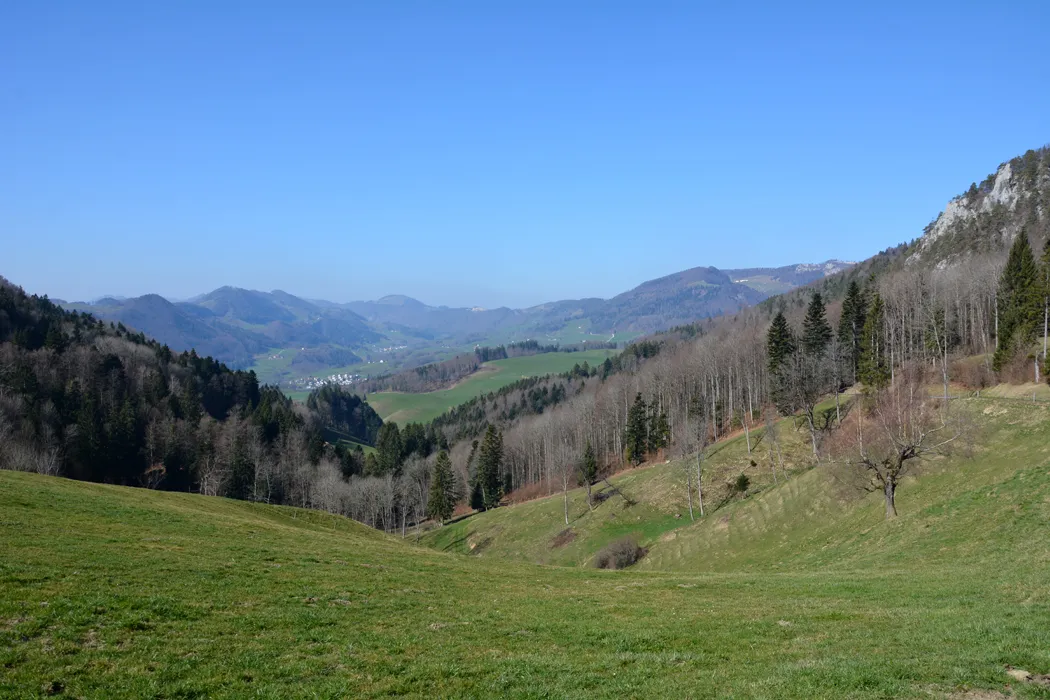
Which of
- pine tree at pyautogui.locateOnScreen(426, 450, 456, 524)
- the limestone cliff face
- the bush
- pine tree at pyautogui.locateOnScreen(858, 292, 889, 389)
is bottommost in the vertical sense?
pine tree at pyautogui.locateOnScreen(426, 450, 456, 524)

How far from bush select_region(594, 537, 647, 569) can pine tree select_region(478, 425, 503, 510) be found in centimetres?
5857

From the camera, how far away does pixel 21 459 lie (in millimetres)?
84062

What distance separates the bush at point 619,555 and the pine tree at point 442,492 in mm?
53960

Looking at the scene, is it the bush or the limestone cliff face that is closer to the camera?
the bush

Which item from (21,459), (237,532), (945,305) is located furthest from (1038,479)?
(21,459)

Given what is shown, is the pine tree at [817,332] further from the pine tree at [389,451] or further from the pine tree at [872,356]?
the pine tree at [389,451]

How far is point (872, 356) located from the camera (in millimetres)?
87500

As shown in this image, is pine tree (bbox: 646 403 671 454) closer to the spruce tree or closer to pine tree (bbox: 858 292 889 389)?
pine tree (bbox: 858 292 889 389)

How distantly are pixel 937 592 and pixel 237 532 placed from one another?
31885 millimetres

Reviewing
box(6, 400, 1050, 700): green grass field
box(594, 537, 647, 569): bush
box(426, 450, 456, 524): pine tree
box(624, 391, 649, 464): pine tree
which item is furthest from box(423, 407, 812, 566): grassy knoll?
box(6, 400, 1050, 700): green grass field

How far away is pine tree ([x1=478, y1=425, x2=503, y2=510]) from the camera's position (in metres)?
122

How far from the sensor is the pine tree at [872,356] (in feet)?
275

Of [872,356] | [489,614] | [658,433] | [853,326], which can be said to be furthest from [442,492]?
[489,614]

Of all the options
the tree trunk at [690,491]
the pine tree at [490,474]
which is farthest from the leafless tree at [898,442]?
the pine tree at [490,474]
